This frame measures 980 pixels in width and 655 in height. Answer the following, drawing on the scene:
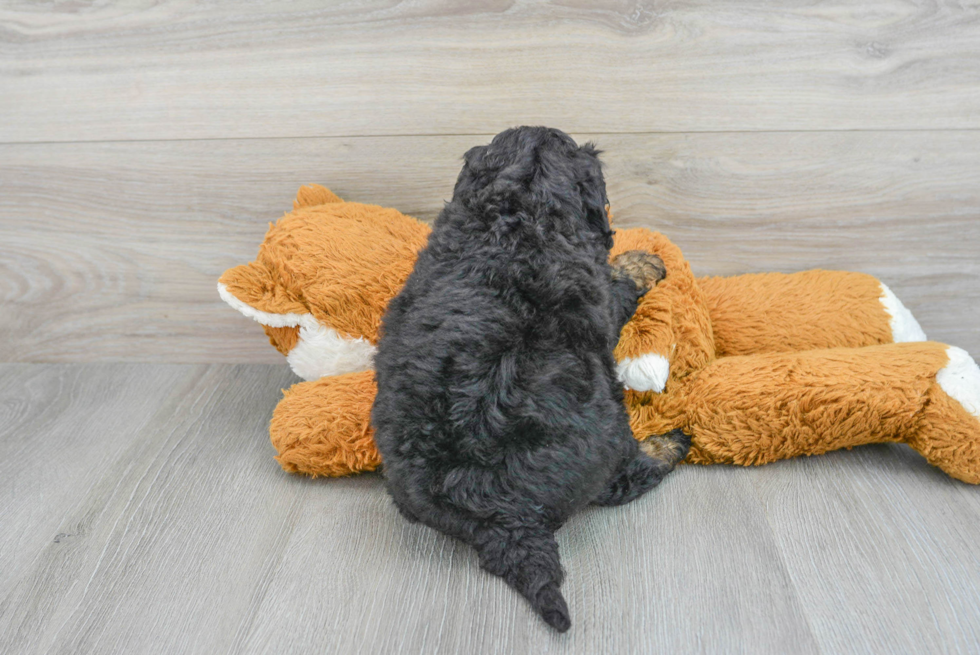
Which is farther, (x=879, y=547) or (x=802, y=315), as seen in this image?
(x=802, y=315)

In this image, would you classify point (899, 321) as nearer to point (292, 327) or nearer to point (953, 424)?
point (953, 424)

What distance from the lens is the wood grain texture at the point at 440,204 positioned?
5.34 ft

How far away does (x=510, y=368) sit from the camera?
43.0 inches

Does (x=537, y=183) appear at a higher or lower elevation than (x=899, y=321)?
higher

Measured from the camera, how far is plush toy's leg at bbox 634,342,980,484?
1306mm

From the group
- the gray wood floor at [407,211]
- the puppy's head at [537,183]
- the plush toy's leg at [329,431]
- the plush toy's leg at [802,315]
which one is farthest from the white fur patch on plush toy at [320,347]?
the plush toy's leg at [802,315]

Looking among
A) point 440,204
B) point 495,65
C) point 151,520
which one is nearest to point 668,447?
point 440,204

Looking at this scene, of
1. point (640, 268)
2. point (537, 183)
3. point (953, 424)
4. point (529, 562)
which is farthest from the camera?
point (640, 268)

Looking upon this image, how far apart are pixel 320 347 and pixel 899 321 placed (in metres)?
1.35

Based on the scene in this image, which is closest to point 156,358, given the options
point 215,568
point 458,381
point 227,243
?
point 227,243

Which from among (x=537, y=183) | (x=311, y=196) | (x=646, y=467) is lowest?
(x=646, y=467)

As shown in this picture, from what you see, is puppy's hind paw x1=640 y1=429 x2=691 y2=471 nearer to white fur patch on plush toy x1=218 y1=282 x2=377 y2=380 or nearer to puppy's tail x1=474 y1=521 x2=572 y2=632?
puppy's tail x1=474 y1=521 x2=572 y2=632

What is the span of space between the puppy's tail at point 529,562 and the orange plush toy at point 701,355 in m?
0.42

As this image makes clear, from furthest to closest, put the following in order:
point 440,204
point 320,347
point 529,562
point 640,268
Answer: point 440,204, point 320,347, point 640,268, point 529,562
